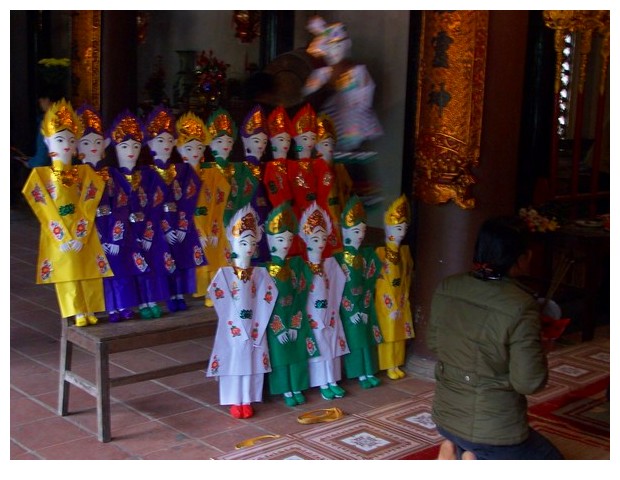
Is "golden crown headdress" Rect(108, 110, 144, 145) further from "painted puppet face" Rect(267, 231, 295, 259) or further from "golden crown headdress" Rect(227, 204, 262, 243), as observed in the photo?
"painted puppet face" Rect(267, 231, 295, 259)

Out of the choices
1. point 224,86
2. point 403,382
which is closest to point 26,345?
point 403,382

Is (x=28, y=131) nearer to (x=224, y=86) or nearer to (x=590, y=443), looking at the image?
(x=224, y=86)

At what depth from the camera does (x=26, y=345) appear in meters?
5.45

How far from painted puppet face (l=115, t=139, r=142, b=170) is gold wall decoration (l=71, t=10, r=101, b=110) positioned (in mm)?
2907

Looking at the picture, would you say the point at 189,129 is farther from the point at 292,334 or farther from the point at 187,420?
the point at 187,420

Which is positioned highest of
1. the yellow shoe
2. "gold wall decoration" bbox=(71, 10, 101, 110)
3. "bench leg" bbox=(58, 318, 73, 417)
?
"gold wall decoration" bbox=(71, 10, 101, 110)

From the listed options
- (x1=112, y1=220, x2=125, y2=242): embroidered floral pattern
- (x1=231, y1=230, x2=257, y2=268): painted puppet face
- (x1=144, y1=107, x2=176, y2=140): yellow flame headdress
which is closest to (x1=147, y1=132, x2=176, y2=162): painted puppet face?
(x1=144, y1=107, x2=176, y2=140): yellow flame headdress

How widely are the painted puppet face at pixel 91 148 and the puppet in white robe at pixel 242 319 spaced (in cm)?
75

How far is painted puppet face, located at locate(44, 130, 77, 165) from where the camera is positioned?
4039 millimetres

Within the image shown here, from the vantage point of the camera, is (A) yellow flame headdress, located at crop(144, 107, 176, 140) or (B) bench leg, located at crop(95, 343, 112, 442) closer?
(B) bench leg, located at crop(95, 343, 112, 442)

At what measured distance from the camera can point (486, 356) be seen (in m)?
2.93

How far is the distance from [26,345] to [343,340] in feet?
7.07

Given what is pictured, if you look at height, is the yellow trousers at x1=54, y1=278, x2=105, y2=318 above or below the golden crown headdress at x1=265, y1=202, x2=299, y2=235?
below

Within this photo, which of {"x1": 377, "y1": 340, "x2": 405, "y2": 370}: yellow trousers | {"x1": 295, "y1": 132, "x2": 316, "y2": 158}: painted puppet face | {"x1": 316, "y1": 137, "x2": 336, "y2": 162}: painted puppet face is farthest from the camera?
{"x1": 316, "y1": 137, "x2": 336, "y2": 162}: painted puppet face
